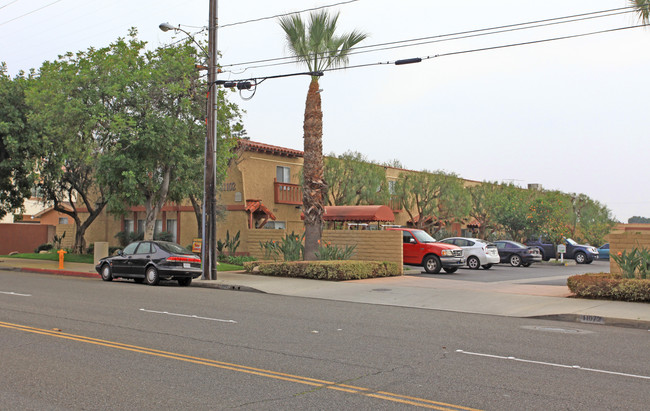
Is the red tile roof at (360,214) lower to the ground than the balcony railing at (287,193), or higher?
lower

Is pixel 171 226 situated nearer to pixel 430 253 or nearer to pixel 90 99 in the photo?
pixel 90 99

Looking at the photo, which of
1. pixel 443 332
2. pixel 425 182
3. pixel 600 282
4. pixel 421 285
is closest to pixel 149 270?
pixel 421 285

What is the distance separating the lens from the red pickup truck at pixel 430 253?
25625 millimetres

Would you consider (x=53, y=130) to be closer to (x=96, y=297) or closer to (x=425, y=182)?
(x=96, y=297)

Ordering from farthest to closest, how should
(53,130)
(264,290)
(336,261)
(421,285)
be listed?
(53,130) < (336,261) < (421,285) < (264,290)

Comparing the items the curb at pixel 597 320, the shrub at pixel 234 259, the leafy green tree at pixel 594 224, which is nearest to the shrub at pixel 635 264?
the curb at pixel 597 320

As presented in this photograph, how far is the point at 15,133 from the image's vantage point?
30.2 m

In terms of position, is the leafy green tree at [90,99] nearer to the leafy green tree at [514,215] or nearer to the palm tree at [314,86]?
the palm tree at [314,86]

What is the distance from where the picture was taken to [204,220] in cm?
2138

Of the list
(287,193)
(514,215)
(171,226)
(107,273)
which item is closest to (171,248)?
(107,273)

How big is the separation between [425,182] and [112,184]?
23.0 m

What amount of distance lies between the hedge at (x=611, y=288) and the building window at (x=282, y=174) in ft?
72.0

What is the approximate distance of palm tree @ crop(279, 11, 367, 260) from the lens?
2269cm

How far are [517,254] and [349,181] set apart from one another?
10575 millimetres
